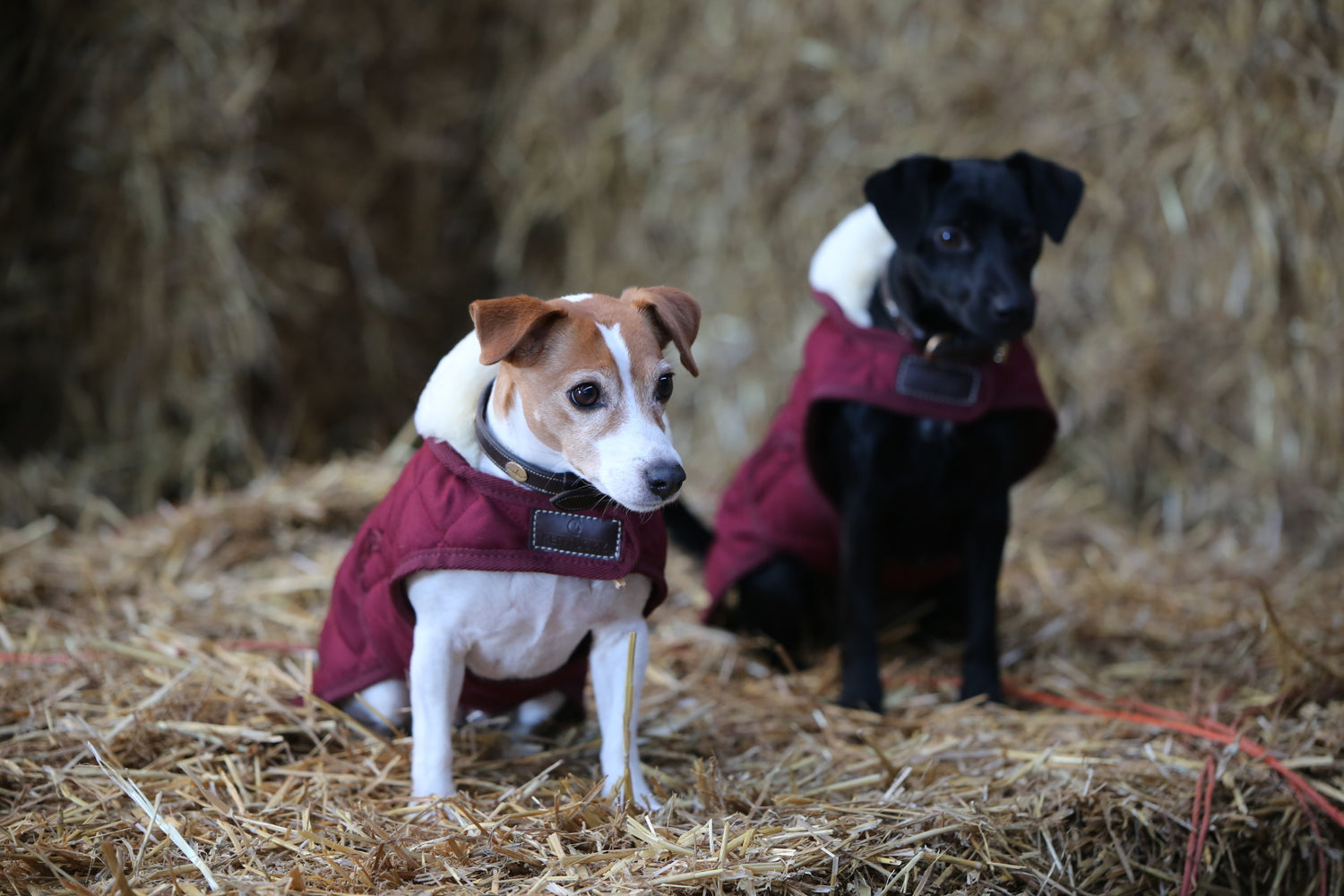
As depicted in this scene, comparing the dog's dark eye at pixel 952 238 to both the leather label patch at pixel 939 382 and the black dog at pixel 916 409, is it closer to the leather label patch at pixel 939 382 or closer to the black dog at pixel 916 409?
the black dog at pixel 916 409

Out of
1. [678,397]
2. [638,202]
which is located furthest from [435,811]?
Answer: [638,202]

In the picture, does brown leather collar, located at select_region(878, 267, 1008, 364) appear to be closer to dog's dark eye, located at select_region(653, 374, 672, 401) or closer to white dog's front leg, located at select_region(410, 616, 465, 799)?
dog's dark eye, located at select_region(653, 374, 672, 401)

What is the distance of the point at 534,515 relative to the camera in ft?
6.68

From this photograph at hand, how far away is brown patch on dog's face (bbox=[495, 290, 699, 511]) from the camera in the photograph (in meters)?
1.90

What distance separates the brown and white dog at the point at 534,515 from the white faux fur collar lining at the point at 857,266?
2.52 feet

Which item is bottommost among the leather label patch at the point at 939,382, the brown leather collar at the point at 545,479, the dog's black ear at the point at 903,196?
the brown leather collar at the point at 545,479

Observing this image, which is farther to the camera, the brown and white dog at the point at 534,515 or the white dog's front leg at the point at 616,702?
the white dog's front leg at the point at 616,702

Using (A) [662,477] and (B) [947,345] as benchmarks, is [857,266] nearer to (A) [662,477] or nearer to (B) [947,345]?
(B) [947,345]

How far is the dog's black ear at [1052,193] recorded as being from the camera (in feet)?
8.75

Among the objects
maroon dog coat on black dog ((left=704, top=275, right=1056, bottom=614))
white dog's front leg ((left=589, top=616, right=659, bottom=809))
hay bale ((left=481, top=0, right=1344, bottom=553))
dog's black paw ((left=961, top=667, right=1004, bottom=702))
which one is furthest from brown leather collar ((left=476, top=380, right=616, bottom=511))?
hay bale ((left=481, top=0, right=1344, bottom=553))

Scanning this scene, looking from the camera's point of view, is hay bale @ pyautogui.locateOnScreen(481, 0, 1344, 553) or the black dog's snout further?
hay bale @ pyautogui.locateOnScreen(481, 0, 1344, 553)

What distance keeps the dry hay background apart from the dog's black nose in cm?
58

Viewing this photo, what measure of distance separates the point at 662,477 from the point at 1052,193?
1.35 metres

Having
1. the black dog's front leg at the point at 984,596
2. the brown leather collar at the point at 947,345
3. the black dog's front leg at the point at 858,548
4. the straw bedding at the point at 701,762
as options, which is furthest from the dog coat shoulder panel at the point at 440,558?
the black dog's front leg at the point at 984,596
